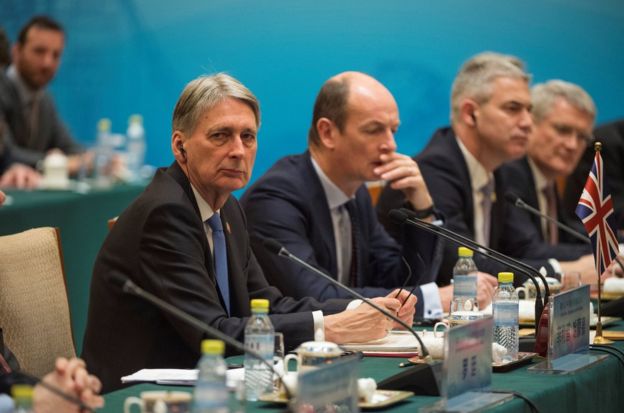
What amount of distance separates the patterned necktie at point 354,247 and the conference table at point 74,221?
156 cm

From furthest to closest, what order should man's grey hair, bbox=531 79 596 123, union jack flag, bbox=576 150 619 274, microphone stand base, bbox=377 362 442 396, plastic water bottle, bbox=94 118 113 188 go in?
plastic water bottle, bbox=94 118 113 188 → man's grey hair, bbox=531 79 596 123 → union jack flag, bbox=576 150 619 274 → microphone stand base, bbox=377 362 442 396

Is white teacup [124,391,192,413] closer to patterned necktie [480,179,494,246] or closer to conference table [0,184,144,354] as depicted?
patterned necktie [480,179,494,246]

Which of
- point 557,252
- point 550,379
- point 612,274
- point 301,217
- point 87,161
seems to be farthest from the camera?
point 87,161

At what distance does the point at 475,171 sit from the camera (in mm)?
5043

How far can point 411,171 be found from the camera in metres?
4.25

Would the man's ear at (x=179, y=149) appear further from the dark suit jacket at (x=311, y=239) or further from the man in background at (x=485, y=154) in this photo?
the man in background at (x=485, y=154)

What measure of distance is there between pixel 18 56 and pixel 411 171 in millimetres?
4203

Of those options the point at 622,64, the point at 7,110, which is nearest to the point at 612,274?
the point at 622,64

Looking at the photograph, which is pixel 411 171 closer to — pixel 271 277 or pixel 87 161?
pixel 271 277

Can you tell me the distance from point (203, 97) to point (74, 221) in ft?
8.96

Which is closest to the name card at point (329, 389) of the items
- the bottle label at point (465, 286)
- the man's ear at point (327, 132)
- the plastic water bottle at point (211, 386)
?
the plastic water bottle at point (211, 386)

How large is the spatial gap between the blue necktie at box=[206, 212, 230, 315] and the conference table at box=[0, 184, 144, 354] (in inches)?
84.8

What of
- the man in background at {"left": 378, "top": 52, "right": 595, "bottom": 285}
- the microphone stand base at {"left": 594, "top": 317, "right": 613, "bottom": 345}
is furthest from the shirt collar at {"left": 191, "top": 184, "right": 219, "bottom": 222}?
the man in background at {"left": 378, "top": 52, "right": 595, "bottom": 285}

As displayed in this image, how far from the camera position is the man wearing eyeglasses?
5.91 metres
